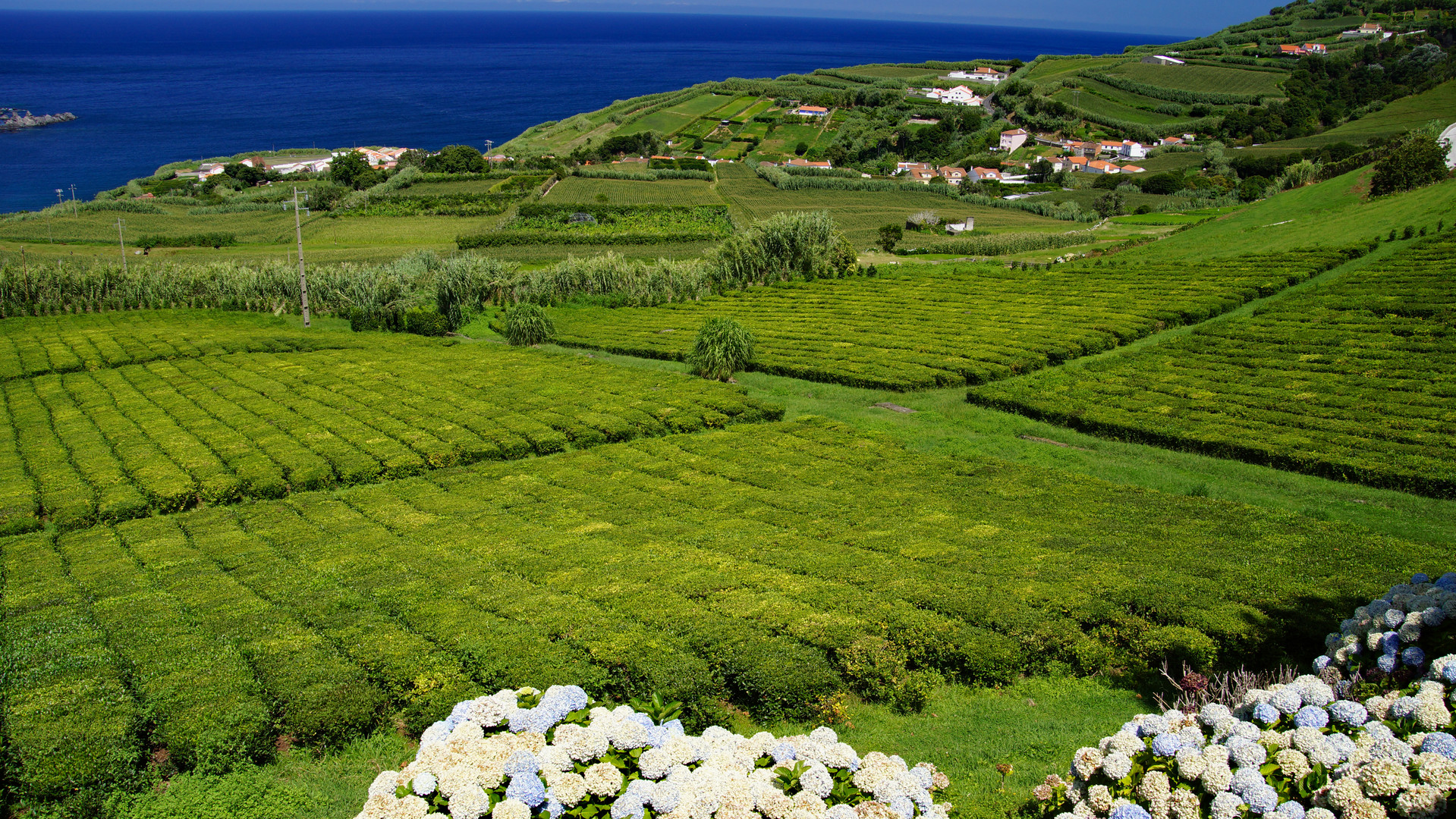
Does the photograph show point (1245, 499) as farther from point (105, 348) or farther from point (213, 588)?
point (105, 348)

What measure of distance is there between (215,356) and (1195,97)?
174972 mm

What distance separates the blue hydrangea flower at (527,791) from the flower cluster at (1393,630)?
9476 millimetres

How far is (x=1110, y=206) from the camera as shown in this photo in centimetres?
10244

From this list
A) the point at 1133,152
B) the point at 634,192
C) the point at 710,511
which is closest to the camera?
the point at 710,511

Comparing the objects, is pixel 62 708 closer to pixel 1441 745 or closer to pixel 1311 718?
pixel 1311 718

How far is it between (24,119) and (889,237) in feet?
640

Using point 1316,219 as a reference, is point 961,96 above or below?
above

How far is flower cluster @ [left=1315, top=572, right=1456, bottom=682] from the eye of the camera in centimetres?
992

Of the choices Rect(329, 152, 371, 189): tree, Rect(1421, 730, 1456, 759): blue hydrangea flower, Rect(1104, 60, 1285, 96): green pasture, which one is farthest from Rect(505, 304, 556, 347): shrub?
Rect(1104, 60, 1285, 96): green pasture

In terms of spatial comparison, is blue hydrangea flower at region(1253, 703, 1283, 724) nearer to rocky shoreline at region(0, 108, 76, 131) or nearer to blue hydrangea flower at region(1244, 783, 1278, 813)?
blue hydrangea flower at region(1244, 783, 1278, 813)

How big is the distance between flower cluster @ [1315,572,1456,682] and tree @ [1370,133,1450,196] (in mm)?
63561

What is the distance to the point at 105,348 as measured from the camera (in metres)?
41.5

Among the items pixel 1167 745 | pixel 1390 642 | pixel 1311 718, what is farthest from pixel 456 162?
pixel 1311 718

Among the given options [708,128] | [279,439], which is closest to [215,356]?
[279,439]
